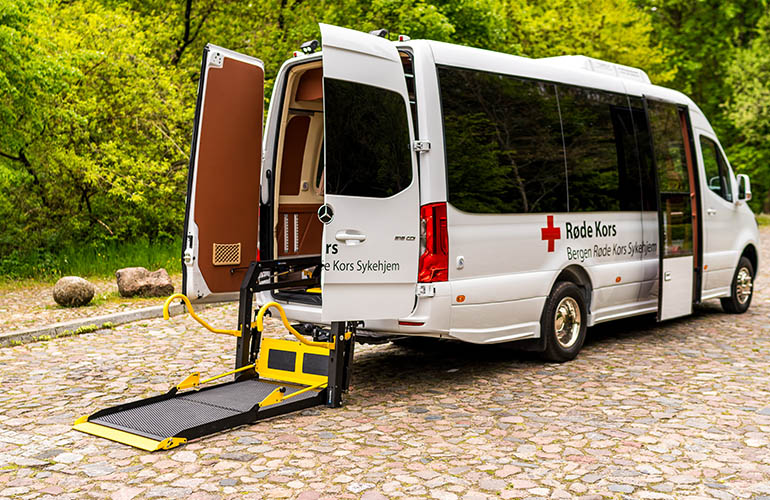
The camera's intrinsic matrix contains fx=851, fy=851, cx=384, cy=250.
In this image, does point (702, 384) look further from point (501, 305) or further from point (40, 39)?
point (40, 39)

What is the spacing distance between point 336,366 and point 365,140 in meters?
1.67

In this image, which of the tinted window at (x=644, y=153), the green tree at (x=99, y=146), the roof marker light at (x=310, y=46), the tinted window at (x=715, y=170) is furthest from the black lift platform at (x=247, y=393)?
the green tree at (x=99, y=146)

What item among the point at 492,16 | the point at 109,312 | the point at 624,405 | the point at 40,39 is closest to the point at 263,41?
the point at 492,16

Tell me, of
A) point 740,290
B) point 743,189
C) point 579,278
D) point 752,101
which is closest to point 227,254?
point 579,278

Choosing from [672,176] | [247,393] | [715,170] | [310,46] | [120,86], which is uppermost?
[120,86]

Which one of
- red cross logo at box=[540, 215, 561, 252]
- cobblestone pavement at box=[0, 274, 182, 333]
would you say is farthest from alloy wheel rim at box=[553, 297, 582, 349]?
cobblestone pavement at box=[0, 274, 182, 333]

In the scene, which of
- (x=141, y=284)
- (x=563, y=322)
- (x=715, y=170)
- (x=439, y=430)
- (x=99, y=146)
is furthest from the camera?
(x=99, y=146)

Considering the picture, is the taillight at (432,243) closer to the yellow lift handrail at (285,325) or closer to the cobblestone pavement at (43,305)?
the yellow lift handrail at (285,325)

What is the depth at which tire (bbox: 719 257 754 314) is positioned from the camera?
1107 cm

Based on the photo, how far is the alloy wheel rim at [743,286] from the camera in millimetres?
11156

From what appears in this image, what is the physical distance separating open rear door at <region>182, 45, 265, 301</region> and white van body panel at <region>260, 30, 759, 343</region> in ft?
1.35

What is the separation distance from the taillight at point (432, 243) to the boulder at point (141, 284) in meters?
6.82

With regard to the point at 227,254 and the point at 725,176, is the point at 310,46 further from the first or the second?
the point at 725,176

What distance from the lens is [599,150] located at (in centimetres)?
857
